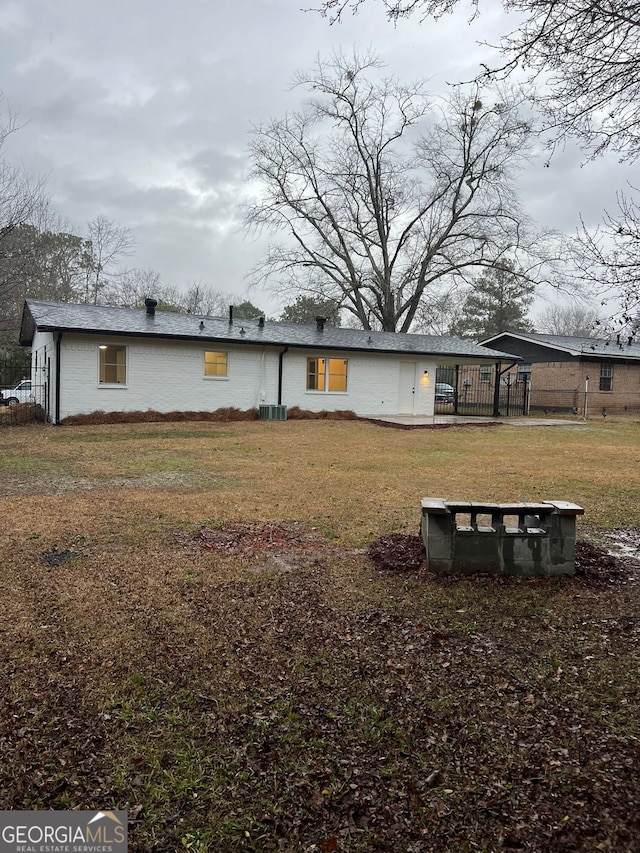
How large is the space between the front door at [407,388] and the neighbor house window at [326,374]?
251 centimetres

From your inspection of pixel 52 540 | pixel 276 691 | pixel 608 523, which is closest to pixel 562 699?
pixel 276 691

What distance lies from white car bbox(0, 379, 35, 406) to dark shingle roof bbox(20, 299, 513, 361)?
6.95 feet

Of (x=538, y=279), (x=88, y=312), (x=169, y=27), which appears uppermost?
(x=538, y=279)

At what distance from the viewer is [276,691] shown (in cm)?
232

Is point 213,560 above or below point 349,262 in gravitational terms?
below

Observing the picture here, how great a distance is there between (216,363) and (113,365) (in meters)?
3.23

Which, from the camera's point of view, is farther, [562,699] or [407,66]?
[407,66]

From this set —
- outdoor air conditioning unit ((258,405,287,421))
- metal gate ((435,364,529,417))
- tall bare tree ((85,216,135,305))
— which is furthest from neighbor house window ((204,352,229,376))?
tall bare tree ((85,216,135,305))

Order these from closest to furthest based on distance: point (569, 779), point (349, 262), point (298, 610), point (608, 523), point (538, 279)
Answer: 1. point (569, 779)
2. point (298, 610)
3. point (608, 523)
4. point (538, 279)
5. point (349, 262)

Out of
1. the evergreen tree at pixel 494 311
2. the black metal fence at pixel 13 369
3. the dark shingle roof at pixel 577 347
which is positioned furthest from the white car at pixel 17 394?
the evergreen tree at pixel 494 311

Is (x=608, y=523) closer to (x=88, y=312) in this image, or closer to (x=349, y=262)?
(x=88, y=312)

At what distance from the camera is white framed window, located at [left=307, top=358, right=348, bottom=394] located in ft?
60.0

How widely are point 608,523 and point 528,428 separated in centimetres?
1182

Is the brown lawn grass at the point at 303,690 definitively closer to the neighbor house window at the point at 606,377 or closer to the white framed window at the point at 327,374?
the white framed window at the point at 327,374
